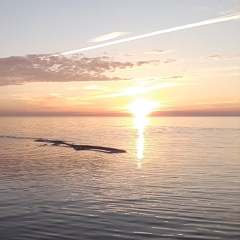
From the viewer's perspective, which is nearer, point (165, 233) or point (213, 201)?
point (165, 233)

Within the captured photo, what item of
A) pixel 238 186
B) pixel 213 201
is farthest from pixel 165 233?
pixel 238 186

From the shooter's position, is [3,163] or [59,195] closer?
[59,195]

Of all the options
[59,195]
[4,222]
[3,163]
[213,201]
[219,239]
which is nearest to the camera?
[219,239]

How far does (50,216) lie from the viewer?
66.8 ft

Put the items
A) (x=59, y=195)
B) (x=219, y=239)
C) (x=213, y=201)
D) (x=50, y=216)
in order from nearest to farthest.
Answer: (x=219, y=239) < (x=50, y=216) < (x=213, y=201) < (x=59, y=195)

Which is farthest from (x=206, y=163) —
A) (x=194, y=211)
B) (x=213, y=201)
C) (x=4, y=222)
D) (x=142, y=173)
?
(x=4, y=222)

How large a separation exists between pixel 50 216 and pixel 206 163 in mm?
31926

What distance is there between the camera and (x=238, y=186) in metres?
29.6

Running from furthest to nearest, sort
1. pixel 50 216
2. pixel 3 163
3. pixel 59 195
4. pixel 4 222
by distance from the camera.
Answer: pixel 3 163 < pixel 59 195 < pixel 50 216 < pixel 4 222

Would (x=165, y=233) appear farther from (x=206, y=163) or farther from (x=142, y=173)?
(x=206, y=163)

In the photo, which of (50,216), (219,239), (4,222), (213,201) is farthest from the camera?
(213,201)

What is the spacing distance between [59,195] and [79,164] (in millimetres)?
20963

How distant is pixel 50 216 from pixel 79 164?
2735 cm

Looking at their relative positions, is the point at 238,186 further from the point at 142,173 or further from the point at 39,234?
the point at 39,234
